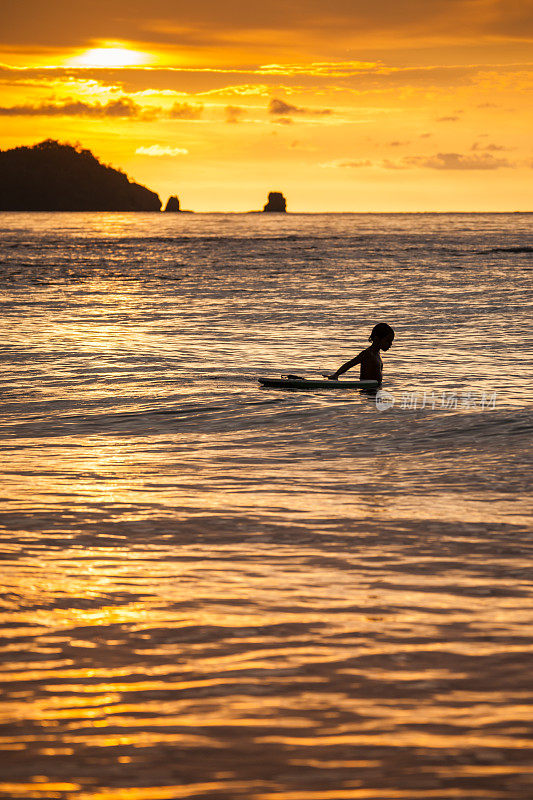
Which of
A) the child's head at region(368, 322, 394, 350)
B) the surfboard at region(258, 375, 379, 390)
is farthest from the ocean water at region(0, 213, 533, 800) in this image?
the child's head at region(368, 322, 394, 350)

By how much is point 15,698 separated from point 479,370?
18560mm

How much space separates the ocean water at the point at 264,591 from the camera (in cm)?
493

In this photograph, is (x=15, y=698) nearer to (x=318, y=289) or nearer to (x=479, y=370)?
(x=479, y=370)

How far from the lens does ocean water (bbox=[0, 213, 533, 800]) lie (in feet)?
16.2

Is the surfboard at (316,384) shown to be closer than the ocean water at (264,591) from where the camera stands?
No

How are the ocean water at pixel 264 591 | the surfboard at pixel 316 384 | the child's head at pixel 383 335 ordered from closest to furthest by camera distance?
1. the ocean water at pixel 264 591
2. the child's head at pixel 383 335
3. the surfboard at pixel 316 384

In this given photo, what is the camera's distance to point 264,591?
7203 mm

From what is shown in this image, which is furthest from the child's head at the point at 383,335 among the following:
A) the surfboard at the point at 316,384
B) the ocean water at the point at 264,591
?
the surfboard at the point at 316,384

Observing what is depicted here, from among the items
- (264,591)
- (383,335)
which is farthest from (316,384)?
(264,591)

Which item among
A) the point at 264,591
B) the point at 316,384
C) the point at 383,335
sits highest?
the point at 383,335

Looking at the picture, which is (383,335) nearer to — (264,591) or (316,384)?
(316,384)

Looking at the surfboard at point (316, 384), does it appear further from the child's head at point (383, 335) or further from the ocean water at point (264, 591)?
the child's head at point (383, 335)

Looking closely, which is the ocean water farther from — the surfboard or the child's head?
the child's head

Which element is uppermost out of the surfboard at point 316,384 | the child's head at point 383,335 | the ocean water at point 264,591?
the child's head at point 383,335
